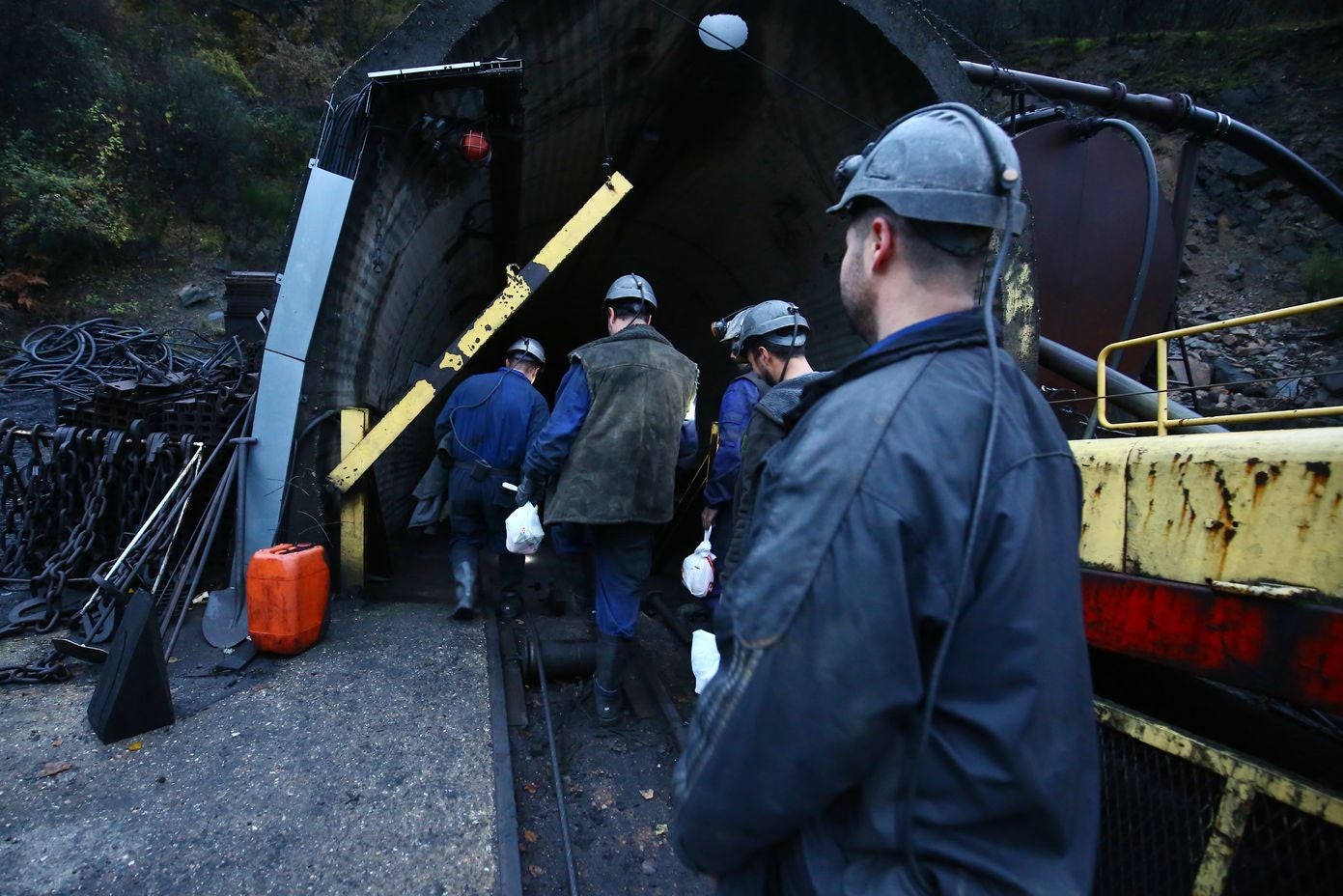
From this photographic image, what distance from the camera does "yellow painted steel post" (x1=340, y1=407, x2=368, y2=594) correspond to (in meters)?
5.10

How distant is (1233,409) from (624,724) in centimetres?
1014

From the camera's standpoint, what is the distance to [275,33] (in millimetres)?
20234

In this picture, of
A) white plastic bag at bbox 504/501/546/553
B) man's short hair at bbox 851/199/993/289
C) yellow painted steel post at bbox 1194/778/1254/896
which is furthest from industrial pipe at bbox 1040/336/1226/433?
man's short hair at bbox 851/199/993/289

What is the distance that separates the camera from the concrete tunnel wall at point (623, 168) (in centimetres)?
488

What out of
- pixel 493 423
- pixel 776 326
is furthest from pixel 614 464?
pixel 493 423

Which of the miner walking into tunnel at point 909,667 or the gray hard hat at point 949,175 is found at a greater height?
the gray hard hat at point 949,175

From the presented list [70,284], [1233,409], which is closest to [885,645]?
[1233,409]

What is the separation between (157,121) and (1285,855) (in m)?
20.9

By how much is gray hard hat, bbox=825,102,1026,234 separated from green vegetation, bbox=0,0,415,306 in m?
15.6

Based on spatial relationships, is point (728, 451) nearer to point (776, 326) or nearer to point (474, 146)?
point (776, 326)

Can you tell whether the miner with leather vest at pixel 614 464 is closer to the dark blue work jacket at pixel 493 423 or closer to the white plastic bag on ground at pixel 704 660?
the dark blue work jacket at pixel 493 423

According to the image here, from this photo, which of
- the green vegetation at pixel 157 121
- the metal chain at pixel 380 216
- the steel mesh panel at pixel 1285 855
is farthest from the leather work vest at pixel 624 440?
the green vegetation at pixel 157 121

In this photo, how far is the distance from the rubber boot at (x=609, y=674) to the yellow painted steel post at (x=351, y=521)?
2.03 meters

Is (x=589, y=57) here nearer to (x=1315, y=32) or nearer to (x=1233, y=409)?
(x=1233, y=409)
